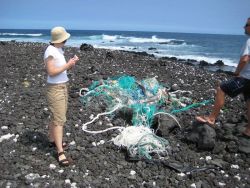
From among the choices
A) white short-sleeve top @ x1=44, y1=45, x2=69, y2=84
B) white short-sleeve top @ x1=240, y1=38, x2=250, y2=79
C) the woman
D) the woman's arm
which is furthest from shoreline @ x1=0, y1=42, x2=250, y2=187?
the woman's arm

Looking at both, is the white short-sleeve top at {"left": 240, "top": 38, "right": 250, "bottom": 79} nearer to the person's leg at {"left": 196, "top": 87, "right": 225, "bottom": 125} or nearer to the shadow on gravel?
the person's leg at {"left": 196, "top": 87, "right": 225, "bottom": 125}

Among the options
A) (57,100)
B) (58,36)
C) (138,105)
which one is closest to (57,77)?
(57,100)

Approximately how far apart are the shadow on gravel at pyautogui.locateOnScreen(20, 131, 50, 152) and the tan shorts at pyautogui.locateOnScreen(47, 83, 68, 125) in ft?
2.62

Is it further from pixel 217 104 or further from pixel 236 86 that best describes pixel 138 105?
pixel 236 86

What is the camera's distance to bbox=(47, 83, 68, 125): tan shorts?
4.93 meters

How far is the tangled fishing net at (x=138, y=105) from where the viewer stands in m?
5.63

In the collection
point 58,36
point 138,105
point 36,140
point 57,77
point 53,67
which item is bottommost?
point 36,140

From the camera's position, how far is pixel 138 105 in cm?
710

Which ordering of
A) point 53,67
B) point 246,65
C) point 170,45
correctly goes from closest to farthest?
point 53,67
point 246,65
point 170,45

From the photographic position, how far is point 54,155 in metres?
5.39

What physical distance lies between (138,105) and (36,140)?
225 centimetres

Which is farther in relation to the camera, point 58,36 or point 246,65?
point 246,65

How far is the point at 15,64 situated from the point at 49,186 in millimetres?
8846

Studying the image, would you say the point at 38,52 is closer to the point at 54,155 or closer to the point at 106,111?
the point at 106,111
